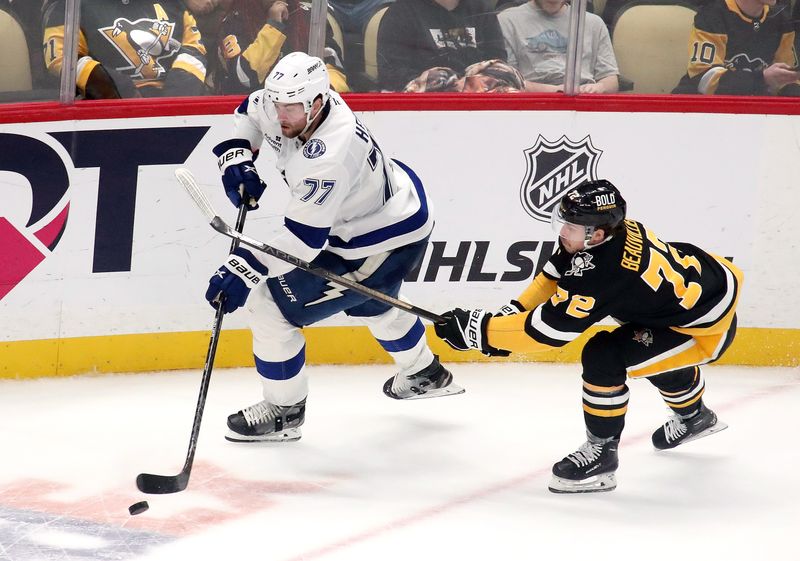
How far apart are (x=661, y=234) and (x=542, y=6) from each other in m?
1.01

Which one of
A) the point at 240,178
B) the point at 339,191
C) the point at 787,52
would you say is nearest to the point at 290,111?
the point at 339,191

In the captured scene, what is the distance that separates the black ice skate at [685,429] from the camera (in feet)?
12.2

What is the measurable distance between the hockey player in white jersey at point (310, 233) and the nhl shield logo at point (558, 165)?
85 centimetres

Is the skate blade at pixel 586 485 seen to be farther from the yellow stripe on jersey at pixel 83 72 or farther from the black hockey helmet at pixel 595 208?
the yellow stripe on jersey at pixel 83 72

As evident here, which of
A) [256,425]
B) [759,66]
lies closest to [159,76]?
[256,425]

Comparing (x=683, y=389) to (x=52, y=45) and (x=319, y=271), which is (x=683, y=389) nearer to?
(x=319, y=271)

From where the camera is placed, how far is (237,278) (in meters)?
3.32

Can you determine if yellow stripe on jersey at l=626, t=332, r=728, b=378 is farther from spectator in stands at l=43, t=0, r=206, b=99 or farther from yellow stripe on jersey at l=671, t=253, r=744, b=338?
spectator in stands at l=43, t=0, r=206, b=99

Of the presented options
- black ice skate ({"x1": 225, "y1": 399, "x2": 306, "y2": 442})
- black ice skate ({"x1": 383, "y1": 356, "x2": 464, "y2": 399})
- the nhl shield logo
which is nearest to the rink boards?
the nhl shield logo

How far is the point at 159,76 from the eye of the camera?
427 centimetres

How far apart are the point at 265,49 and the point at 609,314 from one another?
6.02 ft

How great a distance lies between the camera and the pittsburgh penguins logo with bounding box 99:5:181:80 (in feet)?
13.9

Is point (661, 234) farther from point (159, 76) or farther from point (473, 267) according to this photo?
point (159, 76)

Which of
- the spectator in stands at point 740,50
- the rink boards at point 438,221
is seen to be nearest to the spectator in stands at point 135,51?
the rink boards at point 438,221
